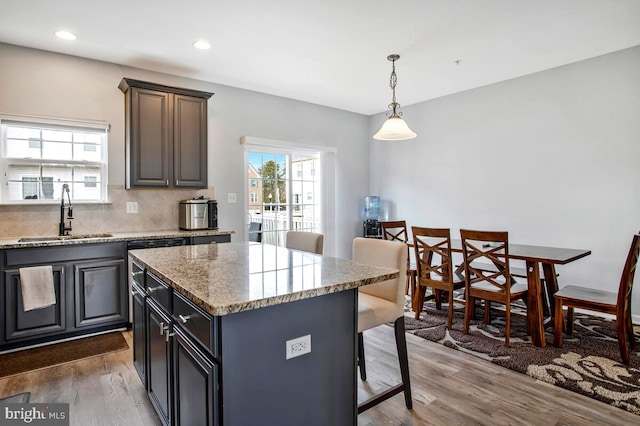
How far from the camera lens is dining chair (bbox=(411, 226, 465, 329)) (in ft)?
11.1

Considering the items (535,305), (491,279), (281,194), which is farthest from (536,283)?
(281,194)

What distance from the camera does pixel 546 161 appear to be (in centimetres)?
409

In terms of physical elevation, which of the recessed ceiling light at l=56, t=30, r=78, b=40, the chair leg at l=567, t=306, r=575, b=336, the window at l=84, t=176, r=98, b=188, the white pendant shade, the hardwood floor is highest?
the recessed ceiling light at l=56, t=30, r=78, b=40

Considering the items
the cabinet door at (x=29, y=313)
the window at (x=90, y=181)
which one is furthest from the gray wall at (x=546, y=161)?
the cabinet door at (x=29, y=313)

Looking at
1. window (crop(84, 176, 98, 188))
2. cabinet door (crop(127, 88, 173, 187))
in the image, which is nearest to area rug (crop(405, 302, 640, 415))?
cabinet door (crop(127, 88, 173, 187))

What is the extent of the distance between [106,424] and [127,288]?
158 cm

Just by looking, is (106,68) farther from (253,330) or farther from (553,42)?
(553,42)

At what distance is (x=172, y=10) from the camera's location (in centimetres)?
272

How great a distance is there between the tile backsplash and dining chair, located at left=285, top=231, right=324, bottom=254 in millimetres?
1962

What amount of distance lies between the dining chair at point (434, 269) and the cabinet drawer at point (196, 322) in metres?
2.50

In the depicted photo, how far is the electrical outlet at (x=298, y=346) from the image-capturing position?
138cm

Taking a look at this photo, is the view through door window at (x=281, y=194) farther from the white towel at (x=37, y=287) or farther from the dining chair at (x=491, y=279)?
the dining chair at (x=491, y=279)

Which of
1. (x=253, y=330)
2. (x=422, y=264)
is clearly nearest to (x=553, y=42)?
(x=422, y=264)

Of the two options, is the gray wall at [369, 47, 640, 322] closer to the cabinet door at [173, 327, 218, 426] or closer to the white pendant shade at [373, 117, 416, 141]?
the white pendant shade at [373, 117, 416, 141]
